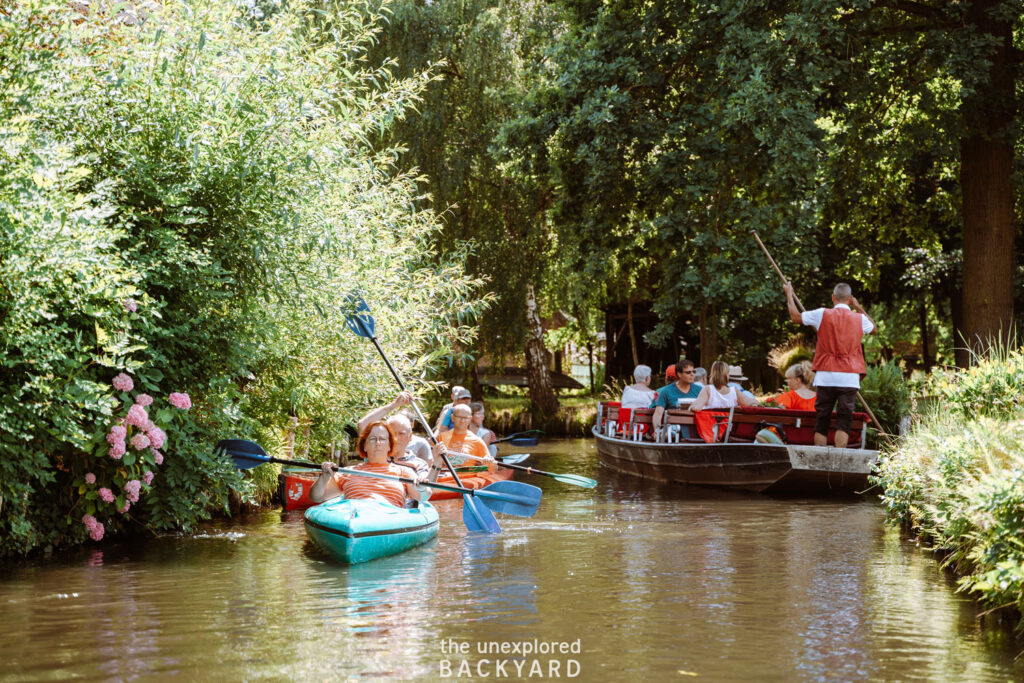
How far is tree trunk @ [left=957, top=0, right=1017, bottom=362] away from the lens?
15742 millimetres

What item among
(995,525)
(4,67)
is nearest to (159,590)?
(4,67)

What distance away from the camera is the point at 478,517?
9992 millimetres

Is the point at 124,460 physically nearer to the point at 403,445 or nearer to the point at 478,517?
the point at 403,445

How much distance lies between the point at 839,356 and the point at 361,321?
17.2 ft

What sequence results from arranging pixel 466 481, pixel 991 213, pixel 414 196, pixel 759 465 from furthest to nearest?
1. pixel 414 196
2. pixel 991 213
3. pixel 759 465
4. pixel 466 481

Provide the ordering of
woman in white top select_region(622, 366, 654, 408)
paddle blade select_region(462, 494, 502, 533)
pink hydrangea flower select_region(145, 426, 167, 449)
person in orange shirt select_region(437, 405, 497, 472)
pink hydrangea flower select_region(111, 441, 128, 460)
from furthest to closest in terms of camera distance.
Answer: woman in white top select_region(622, 366, 654, 408) < person in orange shirt select_region(437, 405, 497, 472) < paddle blade select_region(462, 494, 502, 533) < pink hydrangea flower select_region(145, 426, 167, 449) < pink hydrangea flower select_region(111, 441, 128, 460)

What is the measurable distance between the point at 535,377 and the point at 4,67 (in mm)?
17388

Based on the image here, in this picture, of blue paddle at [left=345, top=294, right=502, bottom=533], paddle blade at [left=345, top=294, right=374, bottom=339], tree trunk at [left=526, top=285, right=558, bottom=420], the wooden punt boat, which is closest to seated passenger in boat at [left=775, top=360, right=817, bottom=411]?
the wooden punt boat

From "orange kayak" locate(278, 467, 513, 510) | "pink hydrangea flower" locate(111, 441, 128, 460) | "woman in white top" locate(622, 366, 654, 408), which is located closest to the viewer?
"pink hydrangea flower" locate(111, 441, 128, 460)

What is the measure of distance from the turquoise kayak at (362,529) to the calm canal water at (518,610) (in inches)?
5.2

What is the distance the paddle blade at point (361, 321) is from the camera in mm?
10522

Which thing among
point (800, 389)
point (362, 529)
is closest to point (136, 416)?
point (362, 529)

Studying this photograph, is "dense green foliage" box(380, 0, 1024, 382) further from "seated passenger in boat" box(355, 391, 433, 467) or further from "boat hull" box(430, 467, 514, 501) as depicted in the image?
"seated passenger in boat" box(355, 391, 433, 467)

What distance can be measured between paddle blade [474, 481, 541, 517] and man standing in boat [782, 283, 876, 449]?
12.4 ft
